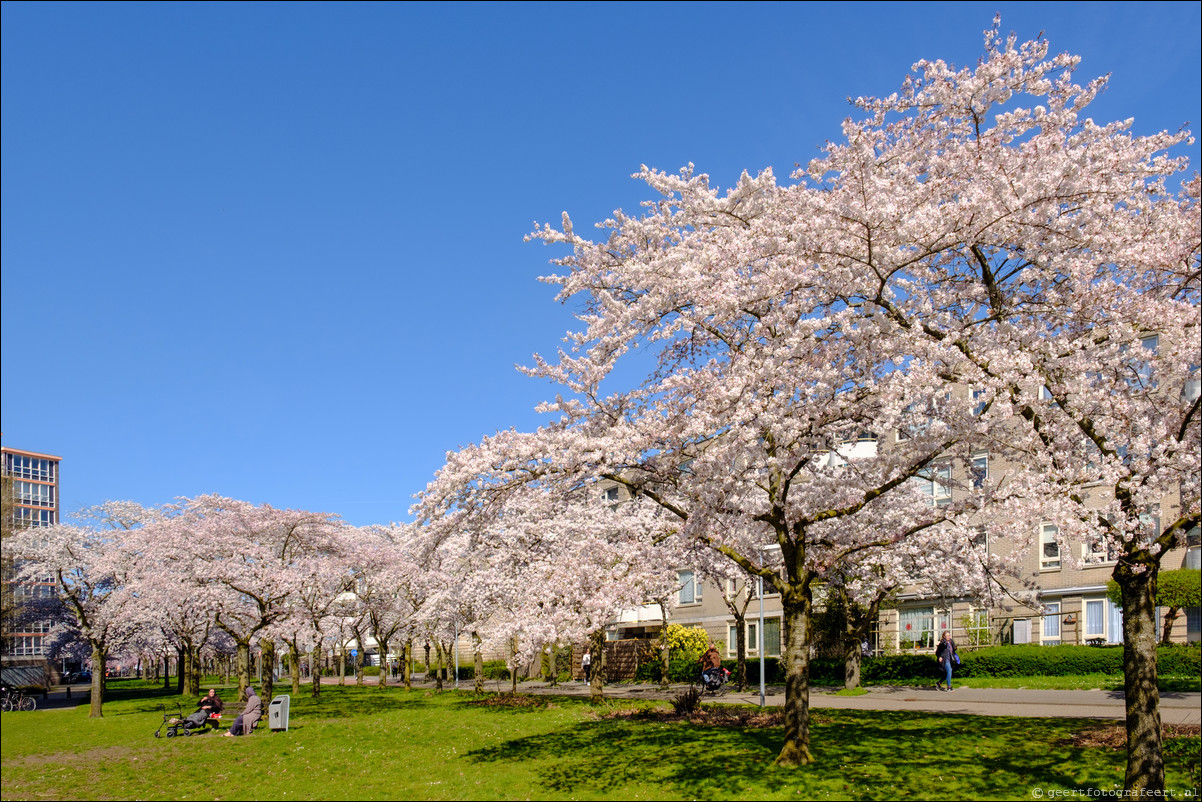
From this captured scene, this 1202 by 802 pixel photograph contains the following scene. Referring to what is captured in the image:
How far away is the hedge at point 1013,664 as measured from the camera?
1070 inches

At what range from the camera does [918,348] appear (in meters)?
11.6

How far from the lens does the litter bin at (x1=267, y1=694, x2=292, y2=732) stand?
2175 cm

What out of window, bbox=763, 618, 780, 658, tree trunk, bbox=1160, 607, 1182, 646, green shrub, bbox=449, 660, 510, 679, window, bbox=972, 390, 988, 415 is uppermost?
window, bbox=972, 390, 988, 415

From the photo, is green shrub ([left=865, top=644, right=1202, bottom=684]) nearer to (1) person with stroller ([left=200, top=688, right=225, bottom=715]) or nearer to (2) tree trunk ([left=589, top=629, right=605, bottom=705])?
(2) tree trunk ([left=589, top=629, right=605, bottom=705])

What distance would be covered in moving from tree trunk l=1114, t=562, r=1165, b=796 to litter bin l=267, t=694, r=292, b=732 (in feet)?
60.4

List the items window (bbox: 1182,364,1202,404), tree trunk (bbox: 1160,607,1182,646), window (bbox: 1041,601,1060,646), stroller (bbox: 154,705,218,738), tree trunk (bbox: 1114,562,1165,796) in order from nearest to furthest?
1. tree trunk (bbox: 1114,562,1165,796)
2. window (bbox: 1182,364,1202,404)
3. stroller (bbox: 154,705,218,738)
4. tree trunk (bbox: 1160,607,1182,646)
5. window (bbox: 1041,601,1060,646)

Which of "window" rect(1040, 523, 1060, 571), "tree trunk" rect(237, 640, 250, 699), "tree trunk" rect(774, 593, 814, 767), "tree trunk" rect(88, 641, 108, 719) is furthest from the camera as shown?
"window" rect(1040, 523, 1060, 571)

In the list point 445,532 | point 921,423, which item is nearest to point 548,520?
point 445,532

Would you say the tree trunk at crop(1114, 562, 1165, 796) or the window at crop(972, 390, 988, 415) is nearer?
the tree trunk at crop(1114, 562, 1165, 796)

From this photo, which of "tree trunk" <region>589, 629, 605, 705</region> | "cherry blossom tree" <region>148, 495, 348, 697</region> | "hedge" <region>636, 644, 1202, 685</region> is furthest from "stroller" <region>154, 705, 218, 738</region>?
"hedge" <region>636, 644, 1202, 685</region>

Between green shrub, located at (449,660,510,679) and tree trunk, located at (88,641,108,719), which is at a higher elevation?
tree trunk, located at (88,641,108,719)

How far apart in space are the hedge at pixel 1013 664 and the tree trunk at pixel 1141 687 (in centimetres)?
1784

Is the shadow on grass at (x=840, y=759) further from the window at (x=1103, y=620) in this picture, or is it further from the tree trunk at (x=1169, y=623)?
the window at (x=1103, y=620)

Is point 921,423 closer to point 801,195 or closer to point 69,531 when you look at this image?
point 801,195
